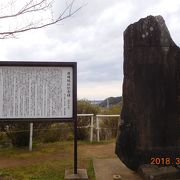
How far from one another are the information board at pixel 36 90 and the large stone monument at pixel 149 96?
111 centimetres

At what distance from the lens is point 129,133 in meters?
8.06

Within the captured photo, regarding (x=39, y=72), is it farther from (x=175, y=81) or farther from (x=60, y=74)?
(x=175, y=81)

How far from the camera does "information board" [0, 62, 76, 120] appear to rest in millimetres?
7770

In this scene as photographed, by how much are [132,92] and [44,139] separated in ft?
18.5

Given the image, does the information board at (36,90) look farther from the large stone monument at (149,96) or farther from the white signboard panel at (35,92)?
the large stone monument at (149,96)

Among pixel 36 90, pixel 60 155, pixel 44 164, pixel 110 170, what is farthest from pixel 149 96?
pixel 60 155

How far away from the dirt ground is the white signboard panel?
1.91m

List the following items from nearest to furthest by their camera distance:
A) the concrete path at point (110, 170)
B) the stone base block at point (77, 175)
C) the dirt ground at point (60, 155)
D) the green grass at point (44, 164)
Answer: the stone base block at point (77, 175), the concrete path at point (110, 170), the green grass at point (44, 164), the dirt ground at point (60, 155)

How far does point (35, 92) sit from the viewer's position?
782 cm
